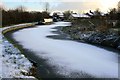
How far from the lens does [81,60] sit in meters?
17.0

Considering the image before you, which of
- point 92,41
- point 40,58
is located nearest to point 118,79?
point 40,58

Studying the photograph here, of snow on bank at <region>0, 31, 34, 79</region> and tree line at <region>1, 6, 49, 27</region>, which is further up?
snow on bank at <region>0, 31, 34, 79</region>

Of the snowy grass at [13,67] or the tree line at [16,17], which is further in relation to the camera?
the tree line at [16,17]

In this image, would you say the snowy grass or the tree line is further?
the tree line

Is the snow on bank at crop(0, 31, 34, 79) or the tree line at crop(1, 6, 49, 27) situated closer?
the snow on bank at crop(0, 31, 34, 79)

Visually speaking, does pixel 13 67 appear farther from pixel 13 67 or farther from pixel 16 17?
pixel 16 17

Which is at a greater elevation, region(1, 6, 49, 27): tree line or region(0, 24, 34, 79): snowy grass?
region(0, 24, 34, 79): snowy grass

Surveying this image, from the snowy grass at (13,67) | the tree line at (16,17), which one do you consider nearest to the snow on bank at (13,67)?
the snowy grass at (13,67)

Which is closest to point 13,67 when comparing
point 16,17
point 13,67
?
point 13,67

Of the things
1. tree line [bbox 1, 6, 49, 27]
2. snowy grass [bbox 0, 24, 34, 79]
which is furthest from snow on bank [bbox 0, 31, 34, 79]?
tree line [bbox 1, 6, 49, 27]

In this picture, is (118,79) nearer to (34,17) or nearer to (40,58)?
(40,58)

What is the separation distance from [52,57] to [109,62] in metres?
3.69

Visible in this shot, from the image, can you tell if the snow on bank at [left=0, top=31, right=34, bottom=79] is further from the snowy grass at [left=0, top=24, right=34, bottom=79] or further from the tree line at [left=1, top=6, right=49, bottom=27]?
the tree line at [left=1, top=6, right=49, bottom=27]

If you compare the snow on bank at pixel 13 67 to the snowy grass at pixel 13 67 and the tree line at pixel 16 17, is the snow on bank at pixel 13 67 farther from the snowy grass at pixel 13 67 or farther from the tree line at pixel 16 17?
the tree line at pixel 16 17
